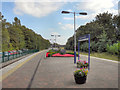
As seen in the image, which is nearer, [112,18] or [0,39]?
[0,39]

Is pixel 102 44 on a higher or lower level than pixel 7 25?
lower

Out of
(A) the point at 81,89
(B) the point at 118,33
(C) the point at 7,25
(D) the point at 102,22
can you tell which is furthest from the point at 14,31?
(A) the point at 81,89

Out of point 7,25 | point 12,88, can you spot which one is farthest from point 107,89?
point 7,25

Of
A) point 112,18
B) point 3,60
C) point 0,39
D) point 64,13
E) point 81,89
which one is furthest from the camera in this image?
point 112,18

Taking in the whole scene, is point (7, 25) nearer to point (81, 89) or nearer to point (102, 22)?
point (102, 22)

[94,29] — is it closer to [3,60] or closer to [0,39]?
[0,39]

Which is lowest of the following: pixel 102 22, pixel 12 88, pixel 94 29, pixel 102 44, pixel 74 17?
pixel 12 88

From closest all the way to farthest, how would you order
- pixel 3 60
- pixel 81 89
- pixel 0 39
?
pixel 81 89, pixel 3 60, pixel 0 39

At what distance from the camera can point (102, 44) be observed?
1533 inches

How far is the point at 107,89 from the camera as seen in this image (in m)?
5.96

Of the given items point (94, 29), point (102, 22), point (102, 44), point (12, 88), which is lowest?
point (12, 88)

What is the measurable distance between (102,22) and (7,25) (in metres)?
40.8

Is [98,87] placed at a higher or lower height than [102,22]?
lower

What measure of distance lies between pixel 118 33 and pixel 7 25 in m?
45.1
